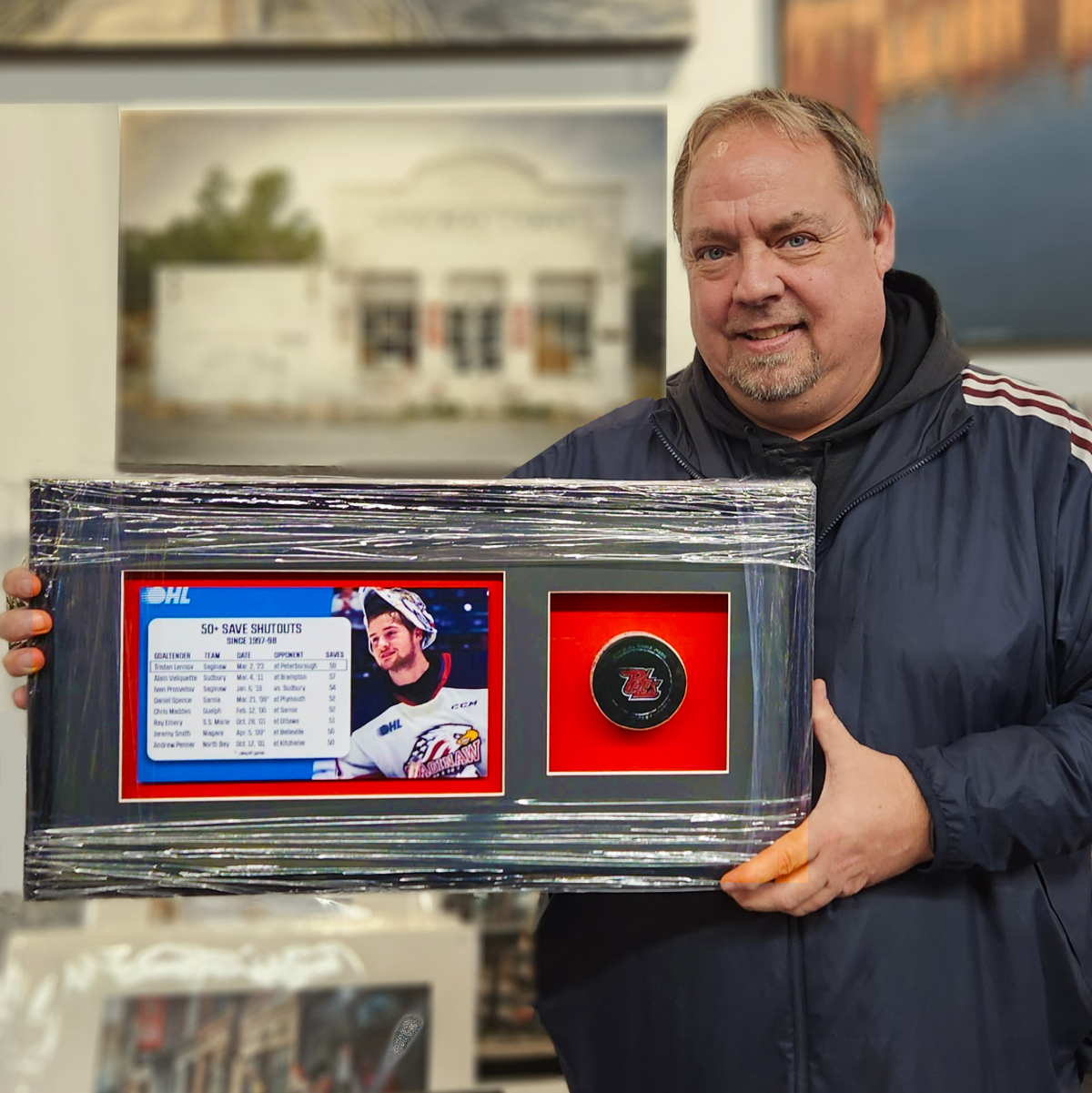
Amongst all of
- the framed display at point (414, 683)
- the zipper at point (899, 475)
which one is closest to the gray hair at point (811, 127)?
the zipper at point (899, 475)

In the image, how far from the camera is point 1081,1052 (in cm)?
103

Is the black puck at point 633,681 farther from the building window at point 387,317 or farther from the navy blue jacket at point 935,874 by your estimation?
the building window at point 387,317

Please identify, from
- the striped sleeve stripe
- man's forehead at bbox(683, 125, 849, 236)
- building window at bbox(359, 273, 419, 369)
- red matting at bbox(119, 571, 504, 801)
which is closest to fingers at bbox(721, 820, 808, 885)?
red matting at bbox(119, 571, 504, 801)

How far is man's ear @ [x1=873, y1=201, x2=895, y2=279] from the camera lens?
3.66 ft

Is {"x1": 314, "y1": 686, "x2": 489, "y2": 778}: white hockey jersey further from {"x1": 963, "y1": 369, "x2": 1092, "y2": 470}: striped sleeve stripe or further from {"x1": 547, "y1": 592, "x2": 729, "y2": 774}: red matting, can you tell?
{"x1": 963, "y1": 369, "x2": 1092, "y2": 470}: striped sleeve stripe

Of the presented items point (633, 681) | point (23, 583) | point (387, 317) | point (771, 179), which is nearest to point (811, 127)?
point (771, 179)

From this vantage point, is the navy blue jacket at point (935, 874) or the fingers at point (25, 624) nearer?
the fingers at point (25, 624)

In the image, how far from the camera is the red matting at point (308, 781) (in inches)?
33.9

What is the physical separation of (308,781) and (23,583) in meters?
0.27

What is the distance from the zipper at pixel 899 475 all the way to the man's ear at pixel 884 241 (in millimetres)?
196

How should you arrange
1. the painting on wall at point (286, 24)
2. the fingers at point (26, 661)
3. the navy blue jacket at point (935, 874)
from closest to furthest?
the fingers at point (26, 661)
the navy blue jacket at point (935, 874)
the painting on wall at point (286, 24)

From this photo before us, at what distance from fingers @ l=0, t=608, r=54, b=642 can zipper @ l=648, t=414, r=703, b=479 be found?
1.95 feet

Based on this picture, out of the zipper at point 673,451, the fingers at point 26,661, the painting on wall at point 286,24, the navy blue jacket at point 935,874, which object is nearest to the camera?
the fingers at point 26,661

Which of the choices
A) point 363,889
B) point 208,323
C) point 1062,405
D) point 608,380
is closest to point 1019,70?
point 608,380
